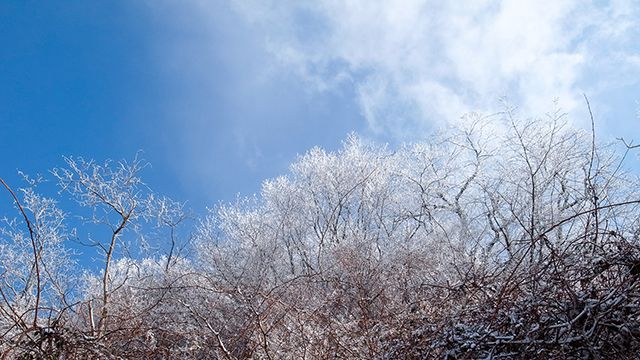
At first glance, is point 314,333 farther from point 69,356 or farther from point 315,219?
point 315,219

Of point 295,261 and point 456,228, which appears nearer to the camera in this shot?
point 456,228

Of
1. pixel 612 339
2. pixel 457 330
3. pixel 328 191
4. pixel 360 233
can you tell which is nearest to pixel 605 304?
pixel 612 339

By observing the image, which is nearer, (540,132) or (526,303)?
(526,303)

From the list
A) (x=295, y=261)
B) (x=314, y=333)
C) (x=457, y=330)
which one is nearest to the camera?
(x=457, y=330)

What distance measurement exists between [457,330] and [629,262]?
793 mm

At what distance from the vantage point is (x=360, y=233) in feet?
73.3

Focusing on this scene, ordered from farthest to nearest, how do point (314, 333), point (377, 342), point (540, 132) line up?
point (540, 132), point (314, 333), point (377, 342)

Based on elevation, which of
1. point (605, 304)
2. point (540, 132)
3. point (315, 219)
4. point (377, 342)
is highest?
point (315, 219)

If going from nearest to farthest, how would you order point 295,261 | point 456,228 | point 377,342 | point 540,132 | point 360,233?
point 377,342, point 540,132, point 456,228, point 360,233, point 295,261

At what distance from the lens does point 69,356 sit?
2297mm

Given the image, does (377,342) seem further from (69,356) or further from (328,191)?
(328,191)

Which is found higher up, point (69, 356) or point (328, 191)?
point (328, 191)

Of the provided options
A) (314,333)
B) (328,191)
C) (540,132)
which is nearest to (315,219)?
(328,191)

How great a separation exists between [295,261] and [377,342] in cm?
2220
